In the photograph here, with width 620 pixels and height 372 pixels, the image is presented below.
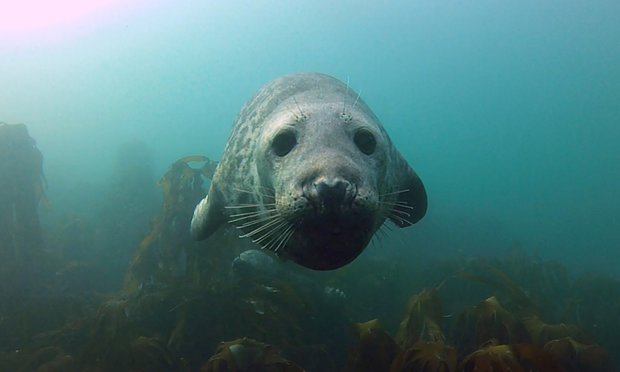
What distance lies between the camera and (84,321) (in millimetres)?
5586

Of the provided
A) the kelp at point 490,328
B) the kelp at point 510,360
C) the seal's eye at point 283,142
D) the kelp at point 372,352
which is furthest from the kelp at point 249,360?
the kelp at point 490,328

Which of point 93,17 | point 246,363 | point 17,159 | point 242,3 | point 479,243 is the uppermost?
point 242,3

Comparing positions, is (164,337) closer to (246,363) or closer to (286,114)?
(246,363)

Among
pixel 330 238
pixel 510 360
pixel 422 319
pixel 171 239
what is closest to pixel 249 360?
pixel 330 238

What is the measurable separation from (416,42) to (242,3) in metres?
38.2

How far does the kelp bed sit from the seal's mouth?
1423 mm

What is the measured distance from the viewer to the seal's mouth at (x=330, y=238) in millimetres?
2357

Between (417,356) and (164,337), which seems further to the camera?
(164,337)

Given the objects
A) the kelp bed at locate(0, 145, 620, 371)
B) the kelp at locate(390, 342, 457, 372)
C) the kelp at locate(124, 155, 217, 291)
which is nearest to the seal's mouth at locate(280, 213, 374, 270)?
the kelp bed at locate(0, 145, 620, 371)

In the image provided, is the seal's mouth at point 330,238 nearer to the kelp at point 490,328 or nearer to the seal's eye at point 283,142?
the seal's eye at point 283,142

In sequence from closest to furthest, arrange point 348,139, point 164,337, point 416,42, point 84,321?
point 348,139
point 164,337
point 84,321
point 416,42

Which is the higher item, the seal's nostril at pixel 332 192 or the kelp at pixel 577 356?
the seal's nostril at pixel 332 192

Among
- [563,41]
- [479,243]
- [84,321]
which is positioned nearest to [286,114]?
[84,321]

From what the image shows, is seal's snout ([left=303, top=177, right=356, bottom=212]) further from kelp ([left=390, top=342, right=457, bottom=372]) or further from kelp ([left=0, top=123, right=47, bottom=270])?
kelp ([left=0, top=123, right=47, bottom=270])
